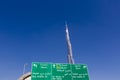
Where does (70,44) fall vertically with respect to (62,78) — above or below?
above

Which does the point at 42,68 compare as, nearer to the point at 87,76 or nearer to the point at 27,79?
the point at 87,76

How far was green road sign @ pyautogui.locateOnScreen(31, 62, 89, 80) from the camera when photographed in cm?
1313

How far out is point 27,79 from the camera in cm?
1834

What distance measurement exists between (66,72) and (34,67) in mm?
2908

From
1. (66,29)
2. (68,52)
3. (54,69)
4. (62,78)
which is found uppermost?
(66,29)

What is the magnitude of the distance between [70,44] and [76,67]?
54.8ft

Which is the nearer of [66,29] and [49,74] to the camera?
[49,74]

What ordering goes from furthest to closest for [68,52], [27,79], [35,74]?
[68,52] → [27,79] → [35,74]

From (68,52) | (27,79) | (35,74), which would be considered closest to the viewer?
(35,74)

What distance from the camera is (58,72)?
13539mm

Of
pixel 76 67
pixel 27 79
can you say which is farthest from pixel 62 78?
pixel 27 79

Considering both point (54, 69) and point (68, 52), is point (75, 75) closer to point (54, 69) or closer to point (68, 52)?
point (54, 69)

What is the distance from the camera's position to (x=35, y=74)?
13180 millimetres

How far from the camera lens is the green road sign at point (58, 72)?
517 inches
